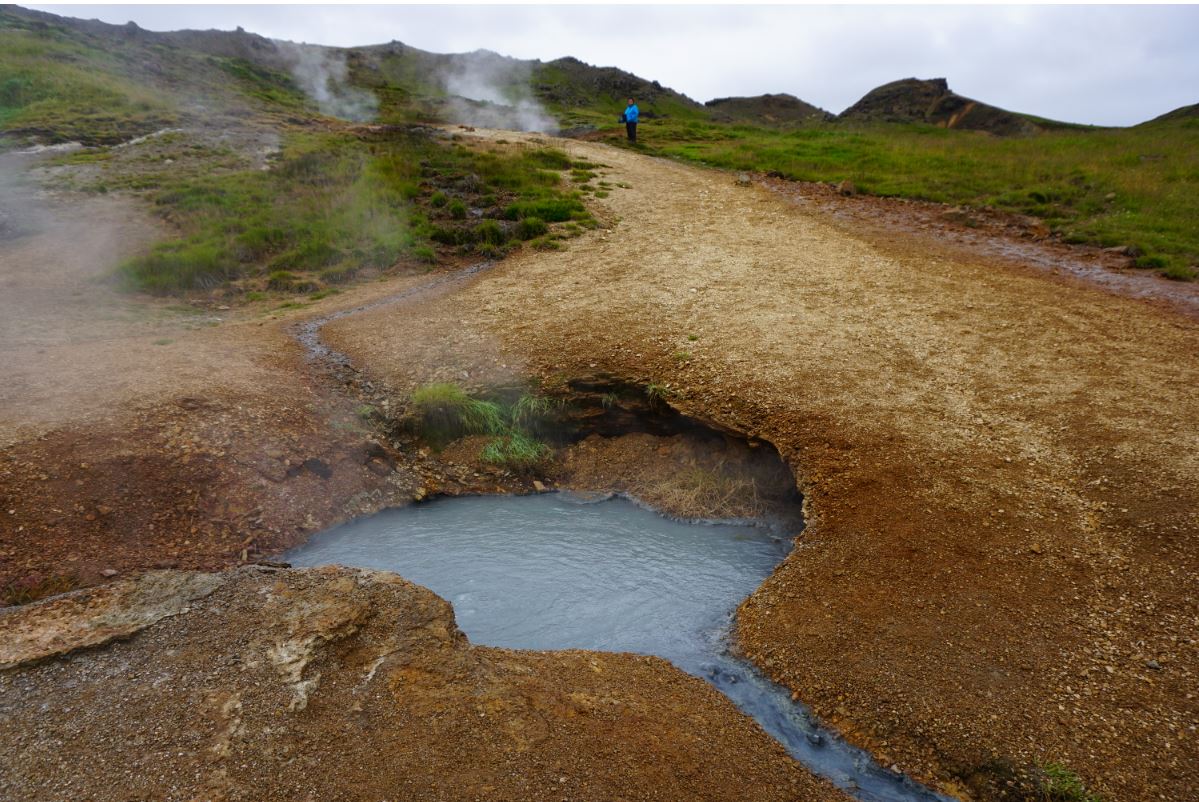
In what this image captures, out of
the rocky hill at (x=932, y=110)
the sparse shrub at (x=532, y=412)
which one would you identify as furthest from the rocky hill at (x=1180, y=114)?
the sparse shrub at (x=532, y=412)

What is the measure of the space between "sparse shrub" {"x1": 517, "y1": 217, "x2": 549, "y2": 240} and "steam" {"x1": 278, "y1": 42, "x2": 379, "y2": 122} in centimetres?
1982

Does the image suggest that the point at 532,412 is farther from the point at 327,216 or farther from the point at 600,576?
the point at 327,216

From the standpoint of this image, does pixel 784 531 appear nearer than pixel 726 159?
Yes

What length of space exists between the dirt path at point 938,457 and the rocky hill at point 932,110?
90.7 feet

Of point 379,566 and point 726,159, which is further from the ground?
point 726,159

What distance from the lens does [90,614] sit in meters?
4.65

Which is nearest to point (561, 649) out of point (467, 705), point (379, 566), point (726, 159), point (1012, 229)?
point (467, 705)

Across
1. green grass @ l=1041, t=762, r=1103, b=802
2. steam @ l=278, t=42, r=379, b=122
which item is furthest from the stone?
steam @ l=278, t=42, r=379, b=122

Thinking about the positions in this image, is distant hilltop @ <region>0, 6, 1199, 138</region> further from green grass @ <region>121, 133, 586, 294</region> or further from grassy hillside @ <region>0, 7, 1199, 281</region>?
green grass @ <region>121, 133, 586, 294</region>

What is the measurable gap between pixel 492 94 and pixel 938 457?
144 ft

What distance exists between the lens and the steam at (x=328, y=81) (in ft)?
105

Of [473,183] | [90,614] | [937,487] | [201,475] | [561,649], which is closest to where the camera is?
[90,614]

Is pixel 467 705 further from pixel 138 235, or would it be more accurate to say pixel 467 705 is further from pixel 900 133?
pixel 900 133

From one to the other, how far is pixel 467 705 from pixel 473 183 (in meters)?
15.1
